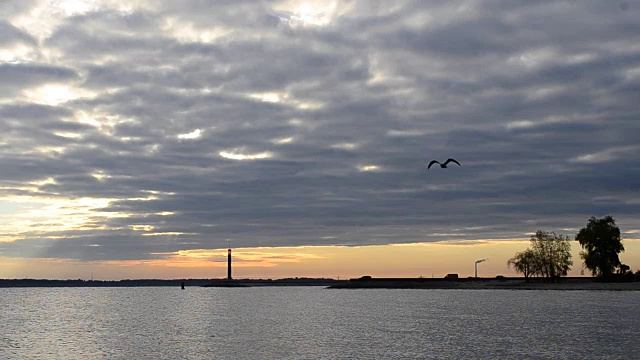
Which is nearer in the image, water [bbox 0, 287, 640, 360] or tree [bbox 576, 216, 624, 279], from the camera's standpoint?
water [bbox 0, 287, 640, 360]

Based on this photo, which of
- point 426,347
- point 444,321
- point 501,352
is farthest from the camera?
point 444,321

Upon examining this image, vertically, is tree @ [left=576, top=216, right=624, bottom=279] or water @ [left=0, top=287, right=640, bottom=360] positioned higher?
tree @ [left=576, top=216, right=624, bottom=279]

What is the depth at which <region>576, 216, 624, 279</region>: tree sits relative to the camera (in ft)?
605

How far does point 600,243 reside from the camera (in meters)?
185

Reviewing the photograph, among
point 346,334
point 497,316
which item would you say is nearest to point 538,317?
point 497,316

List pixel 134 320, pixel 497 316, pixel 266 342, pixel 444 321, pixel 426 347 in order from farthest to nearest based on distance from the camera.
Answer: pixel 134 320 → pixel 497 316 → pixel 444 321 → pixel 266 342 → pixel 426 347

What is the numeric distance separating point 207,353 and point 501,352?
2735cm

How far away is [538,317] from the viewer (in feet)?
361

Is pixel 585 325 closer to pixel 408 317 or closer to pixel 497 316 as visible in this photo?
pixel 497 316

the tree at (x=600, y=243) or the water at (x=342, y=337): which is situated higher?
the tree at (x=600, y=243)

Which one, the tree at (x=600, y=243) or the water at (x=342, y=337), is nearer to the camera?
the water at (x=342, y=337)

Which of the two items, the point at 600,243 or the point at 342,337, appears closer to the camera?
the point at 342,337

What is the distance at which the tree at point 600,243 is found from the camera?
184 meters

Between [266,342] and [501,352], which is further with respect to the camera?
[266,342]
